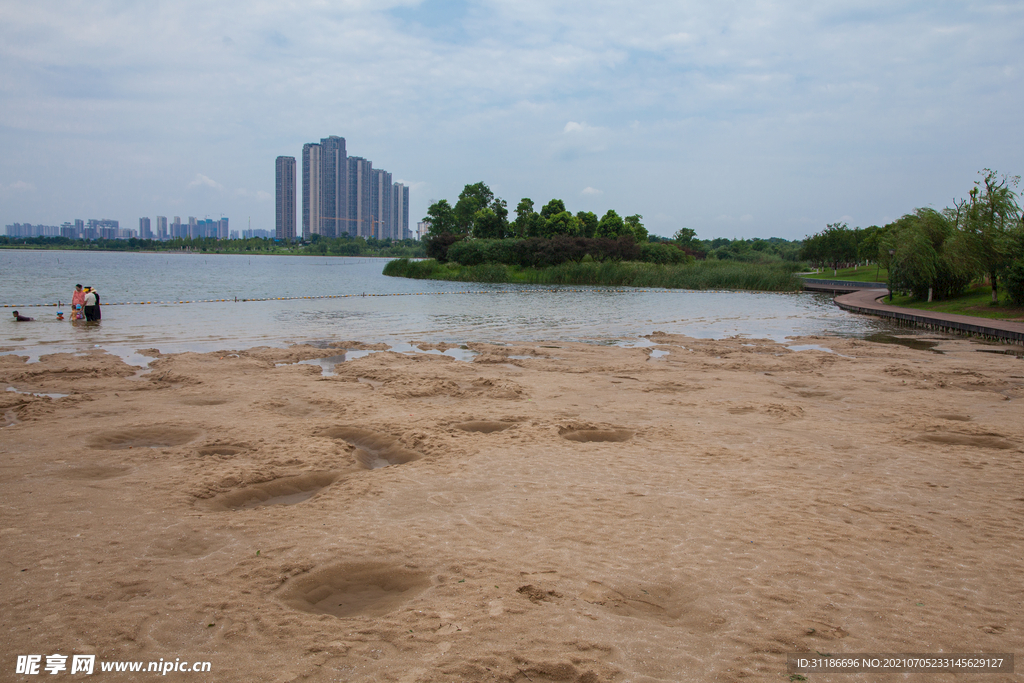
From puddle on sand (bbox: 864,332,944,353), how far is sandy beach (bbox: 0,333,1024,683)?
9814 mm

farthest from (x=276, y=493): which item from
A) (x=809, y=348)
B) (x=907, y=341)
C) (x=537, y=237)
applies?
(x=537, y=237)

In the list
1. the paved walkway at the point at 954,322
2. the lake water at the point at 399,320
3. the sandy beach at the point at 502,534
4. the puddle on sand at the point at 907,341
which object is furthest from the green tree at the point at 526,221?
the sandy beach at the point at 502,534

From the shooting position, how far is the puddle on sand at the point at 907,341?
18966 mm

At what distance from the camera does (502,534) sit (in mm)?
5023

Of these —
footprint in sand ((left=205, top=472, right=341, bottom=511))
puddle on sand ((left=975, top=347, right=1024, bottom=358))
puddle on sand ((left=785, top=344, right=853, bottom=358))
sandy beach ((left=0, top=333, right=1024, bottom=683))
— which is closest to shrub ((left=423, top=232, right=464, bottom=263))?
puddle on sand ((left=785, top=344, right=853, bottom=358))

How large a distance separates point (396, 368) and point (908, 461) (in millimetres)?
9181

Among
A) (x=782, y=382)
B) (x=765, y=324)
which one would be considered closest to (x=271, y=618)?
(x=782, y=382)

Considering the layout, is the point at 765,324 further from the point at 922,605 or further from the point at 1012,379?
the point at 922,605

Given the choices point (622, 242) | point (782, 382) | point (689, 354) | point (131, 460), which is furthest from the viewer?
point (622, 242)

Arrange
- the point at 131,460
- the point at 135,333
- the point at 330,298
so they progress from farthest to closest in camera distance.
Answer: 1. the point at 330,298
2. the point at 135,333
3. the point at 131,460

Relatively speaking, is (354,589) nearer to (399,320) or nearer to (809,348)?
(809,348)

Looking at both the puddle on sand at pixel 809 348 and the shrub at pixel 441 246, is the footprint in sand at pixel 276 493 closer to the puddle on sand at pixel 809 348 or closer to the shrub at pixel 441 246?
the puddle on sand at pixel 809 348

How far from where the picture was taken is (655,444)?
779cm

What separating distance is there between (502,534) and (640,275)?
55.2 metres
